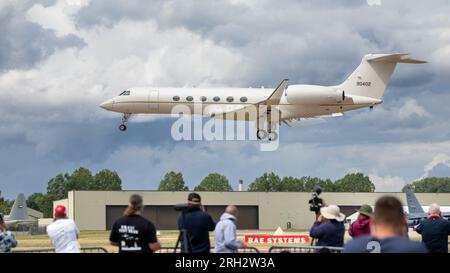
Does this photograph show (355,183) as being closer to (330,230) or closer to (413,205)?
(413,205)

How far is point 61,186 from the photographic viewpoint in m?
154

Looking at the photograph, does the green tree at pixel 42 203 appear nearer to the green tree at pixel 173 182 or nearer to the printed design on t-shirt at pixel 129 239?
the green tree at pixel 173 182

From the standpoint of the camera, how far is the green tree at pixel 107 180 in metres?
141

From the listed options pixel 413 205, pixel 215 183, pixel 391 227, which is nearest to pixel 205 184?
pixel 215 183

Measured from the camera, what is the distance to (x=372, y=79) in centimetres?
5506

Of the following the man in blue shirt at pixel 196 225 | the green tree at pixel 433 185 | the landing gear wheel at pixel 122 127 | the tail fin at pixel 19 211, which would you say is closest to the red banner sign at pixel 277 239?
the landing gear wheel at pixel 122 127

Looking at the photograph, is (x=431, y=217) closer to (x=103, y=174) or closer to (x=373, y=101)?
(x=373, y=101)

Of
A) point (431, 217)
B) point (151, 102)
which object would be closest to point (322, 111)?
point (151, 102)

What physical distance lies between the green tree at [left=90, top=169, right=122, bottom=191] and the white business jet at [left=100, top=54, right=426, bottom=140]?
90431 mm

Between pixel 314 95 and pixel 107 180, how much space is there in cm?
9721

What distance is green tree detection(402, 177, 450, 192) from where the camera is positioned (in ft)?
549
